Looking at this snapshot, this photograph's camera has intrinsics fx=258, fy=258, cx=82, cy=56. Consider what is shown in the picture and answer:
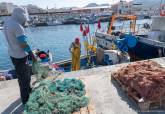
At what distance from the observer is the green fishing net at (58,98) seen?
455 centimetres

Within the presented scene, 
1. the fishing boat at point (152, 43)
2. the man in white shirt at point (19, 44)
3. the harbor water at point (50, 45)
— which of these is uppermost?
the man in white shirt at point (19, 44)

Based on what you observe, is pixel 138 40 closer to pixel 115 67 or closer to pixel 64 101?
pixel 115 67

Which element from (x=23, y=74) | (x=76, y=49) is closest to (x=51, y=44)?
(x=76, y=49)

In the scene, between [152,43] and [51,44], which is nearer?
[152,43]

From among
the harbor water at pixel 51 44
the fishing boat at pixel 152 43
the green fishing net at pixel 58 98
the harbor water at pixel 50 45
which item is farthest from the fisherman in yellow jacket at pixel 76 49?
the green fishing net at pixel 58 98

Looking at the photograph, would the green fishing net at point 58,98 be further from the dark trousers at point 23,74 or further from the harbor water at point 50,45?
the harbor water at point 50,45

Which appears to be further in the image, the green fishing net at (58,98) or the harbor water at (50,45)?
the harbor water at (50,45)

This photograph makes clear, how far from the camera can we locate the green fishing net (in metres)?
4.55

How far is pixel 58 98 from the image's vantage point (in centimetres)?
488

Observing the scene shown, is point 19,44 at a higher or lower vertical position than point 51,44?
higher

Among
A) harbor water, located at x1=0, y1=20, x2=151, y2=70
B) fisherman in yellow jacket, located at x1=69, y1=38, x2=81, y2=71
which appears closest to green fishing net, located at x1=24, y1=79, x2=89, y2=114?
harbor water, located at x1=0, y1=20, x2=151, y2=70

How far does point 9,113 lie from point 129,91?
2.46m

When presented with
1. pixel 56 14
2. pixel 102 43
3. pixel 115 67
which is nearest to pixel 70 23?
pixel 56 14

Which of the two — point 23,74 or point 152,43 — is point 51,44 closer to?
point 152,43
